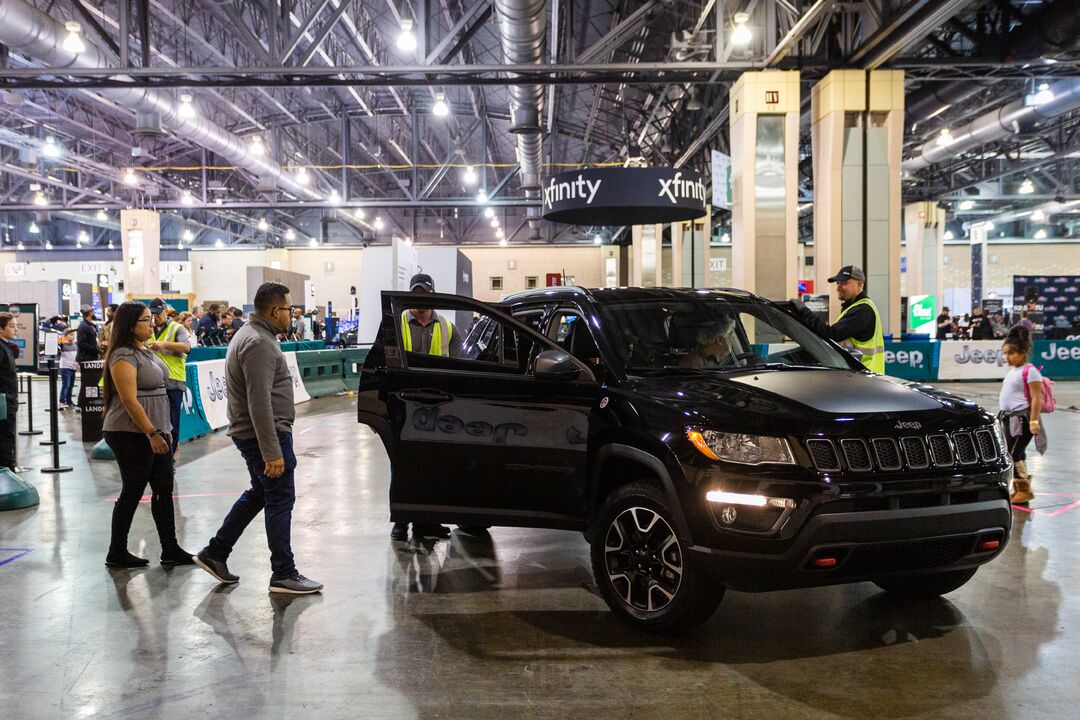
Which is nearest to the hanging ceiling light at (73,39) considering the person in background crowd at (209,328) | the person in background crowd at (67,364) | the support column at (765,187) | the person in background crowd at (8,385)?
the person in background crowd at (67,364)

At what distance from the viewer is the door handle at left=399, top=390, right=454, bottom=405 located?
5.02 metres

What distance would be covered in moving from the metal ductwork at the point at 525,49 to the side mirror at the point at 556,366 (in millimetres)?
8687

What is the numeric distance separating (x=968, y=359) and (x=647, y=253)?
14.5 meters

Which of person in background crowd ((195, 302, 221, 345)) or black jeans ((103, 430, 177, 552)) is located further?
person in background crowd ((195, 302, 221, 345))

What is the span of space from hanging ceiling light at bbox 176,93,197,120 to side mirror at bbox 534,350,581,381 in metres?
17.2

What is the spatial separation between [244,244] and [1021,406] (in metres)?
47.4

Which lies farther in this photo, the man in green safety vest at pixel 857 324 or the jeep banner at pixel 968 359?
the jeep banner at pixel 968 359

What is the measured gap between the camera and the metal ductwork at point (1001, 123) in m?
18.0

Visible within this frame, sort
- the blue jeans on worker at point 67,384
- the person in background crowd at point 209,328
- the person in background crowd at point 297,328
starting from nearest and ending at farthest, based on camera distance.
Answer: the blue jeans on worker at point 67,384
the person in background crowd at point 209,328
the person in background crowd at point 297,328

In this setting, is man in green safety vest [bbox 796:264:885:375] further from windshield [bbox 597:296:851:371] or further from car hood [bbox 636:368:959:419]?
car hood [bbox 636:368:959:419]

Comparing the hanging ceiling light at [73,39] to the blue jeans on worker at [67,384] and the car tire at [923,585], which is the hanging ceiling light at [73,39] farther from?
the car tire at [923,585]

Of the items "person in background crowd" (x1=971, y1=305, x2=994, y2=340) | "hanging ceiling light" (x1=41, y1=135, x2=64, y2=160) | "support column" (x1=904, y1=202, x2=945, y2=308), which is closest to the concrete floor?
"person in background crowd" (x1=971, y1=305, x2=994, y2=340)

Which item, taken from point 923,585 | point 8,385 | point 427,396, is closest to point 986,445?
point 923,585

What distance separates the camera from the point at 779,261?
1608 cm
